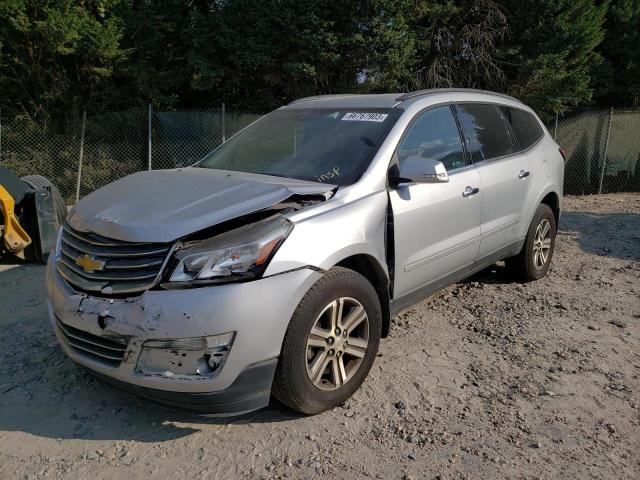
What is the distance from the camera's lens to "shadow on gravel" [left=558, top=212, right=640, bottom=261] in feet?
22.5

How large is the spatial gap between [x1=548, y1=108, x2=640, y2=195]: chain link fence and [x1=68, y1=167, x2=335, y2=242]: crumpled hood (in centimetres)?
1106

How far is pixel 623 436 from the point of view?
293 cm

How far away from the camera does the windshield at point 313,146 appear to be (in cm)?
349

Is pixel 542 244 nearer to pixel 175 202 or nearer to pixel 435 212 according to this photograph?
pixel 435 212

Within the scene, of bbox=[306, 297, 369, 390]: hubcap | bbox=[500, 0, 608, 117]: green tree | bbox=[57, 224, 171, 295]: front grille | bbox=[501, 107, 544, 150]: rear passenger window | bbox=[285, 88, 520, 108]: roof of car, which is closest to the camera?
bbox=[57, 224, 171, 295]: front grille

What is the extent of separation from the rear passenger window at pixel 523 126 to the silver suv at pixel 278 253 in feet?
2.89

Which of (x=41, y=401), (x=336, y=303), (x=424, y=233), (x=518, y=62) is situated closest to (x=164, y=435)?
(x=41, y=401)

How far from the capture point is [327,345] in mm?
2971

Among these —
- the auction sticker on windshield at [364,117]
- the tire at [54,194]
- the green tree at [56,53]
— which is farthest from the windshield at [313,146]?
the green tree at [56,53]

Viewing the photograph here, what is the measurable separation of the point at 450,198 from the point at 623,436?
180cm

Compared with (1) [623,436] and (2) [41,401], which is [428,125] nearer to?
(1) [623,436]

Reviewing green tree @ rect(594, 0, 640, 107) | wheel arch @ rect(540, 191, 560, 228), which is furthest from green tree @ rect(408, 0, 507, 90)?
wheel arch @ rect(540, 191, 560, 228)

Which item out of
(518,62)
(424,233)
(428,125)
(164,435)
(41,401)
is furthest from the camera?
(518,62)

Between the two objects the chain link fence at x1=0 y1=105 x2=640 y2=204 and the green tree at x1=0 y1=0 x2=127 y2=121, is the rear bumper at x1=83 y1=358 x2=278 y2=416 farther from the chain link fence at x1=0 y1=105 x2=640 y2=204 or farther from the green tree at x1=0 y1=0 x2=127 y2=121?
the green tree at x1=0 y1=0 x2=127 y2=121
